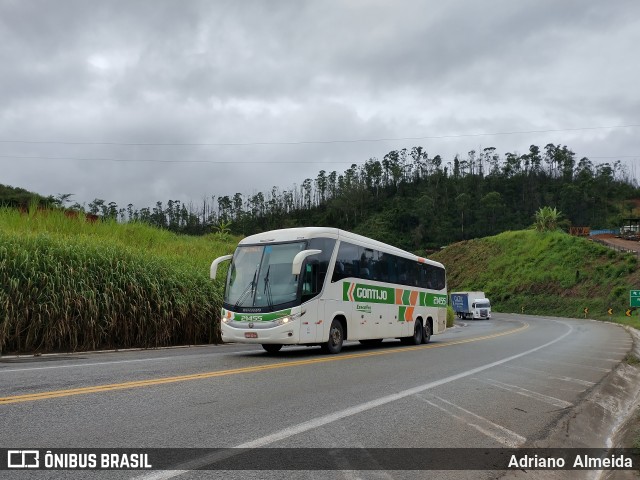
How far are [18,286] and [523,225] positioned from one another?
4756 inches

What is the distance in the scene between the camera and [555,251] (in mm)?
84062

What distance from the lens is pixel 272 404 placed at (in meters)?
7.43

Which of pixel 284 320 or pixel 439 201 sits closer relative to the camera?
pixel 284 320

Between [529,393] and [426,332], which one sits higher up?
[529,393]

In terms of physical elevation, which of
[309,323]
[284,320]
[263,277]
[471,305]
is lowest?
[471,305]

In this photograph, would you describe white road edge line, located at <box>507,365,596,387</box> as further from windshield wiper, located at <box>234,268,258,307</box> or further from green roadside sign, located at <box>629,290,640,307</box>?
green roadside sign, located at <box>629,290,640,307</box>

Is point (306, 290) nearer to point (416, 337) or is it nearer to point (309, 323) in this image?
point (309, 323)

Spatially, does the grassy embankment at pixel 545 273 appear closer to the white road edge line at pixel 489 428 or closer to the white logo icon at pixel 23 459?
the white road edge line at pixel 489 428

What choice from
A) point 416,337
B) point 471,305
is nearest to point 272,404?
point 416,337

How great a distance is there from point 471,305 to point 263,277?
52899mm

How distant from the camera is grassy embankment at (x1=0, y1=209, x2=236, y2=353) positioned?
1348cm

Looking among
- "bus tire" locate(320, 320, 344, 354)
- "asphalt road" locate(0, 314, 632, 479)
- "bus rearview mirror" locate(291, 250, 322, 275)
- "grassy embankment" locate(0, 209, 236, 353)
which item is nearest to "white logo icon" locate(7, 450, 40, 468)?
"asphalt road" locate(0, 314, 632, 479)

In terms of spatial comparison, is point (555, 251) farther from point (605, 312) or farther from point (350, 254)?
point (350, 254)

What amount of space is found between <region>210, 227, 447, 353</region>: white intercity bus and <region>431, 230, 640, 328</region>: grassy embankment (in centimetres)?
4512
